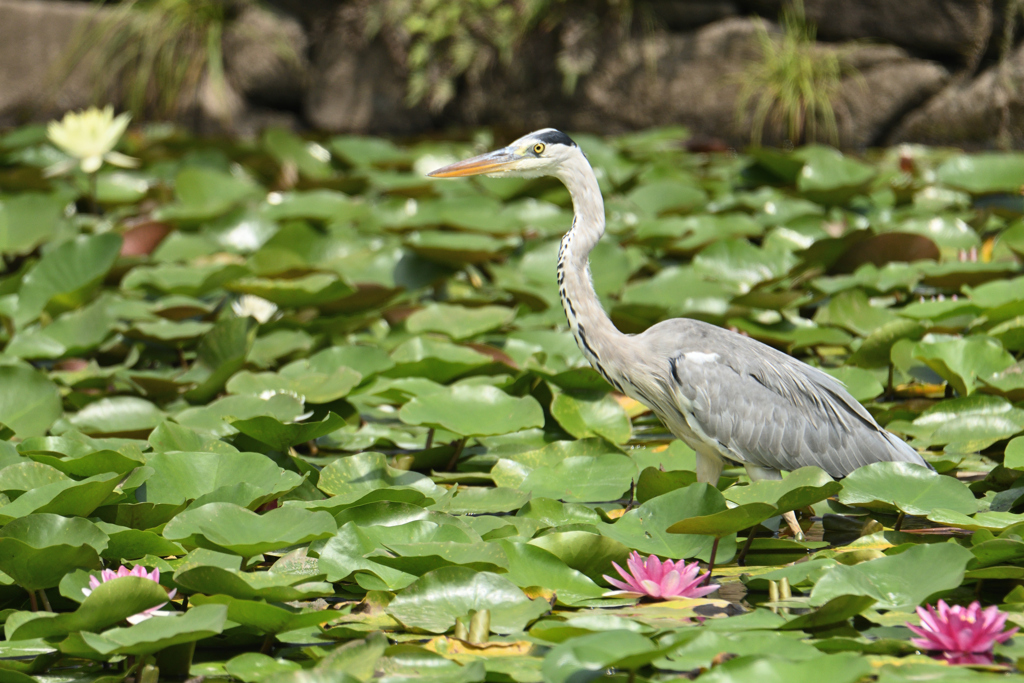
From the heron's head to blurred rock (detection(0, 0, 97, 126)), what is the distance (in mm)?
8617

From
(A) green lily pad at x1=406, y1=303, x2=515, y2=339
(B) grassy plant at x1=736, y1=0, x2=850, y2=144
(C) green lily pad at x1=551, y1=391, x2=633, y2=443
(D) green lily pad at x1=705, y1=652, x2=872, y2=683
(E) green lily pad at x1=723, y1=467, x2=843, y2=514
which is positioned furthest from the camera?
(B) grassy plant at x1=736, y1=0, x2=850, y2=144

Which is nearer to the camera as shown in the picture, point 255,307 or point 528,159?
point 528,159

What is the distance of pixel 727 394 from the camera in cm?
289

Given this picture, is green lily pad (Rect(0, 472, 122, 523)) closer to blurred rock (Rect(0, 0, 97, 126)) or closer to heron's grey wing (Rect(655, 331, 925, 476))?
heron's grey wing (Rect(655, 331, 925, 476))

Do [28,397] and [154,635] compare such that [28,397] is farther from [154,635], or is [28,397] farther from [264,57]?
[264,57]

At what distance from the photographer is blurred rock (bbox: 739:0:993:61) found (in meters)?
8.50

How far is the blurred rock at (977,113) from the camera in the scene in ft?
23.7

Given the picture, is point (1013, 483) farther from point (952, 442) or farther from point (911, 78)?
point (911, 78)

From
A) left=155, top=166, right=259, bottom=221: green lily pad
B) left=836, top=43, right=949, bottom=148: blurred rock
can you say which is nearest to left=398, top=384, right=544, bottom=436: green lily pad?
left=155, top=166, right=259, bottom=221: green lily pad

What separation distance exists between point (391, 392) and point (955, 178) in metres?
3.78

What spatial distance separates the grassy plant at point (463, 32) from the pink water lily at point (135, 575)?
318 inches

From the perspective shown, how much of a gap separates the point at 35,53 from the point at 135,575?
33.8 feet

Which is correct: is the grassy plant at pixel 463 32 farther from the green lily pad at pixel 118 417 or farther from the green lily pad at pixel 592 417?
the green lily pad at pixel 118 417

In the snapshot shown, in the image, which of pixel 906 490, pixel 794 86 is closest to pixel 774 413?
pixel 906 490
